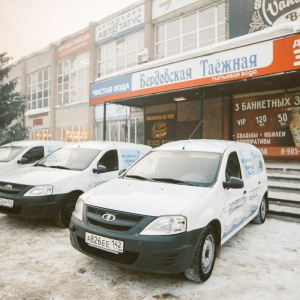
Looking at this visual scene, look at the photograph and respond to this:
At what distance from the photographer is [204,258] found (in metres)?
3.53

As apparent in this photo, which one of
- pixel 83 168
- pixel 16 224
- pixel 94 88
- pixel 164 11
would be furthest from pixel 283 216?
pixel 164 11

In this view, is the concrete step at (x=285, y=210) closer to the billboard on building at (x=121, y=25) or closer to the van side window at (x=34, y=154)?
the van side window at (x=34, y=154)

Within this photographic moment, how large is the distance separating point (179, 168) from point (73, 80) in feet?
64.3

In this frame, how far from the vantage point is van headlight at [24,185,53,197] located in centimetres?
Answer: 520

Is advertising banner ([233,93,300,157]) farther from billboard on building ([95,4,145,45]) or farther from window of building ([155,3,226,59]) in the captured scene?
billboard on building ([95,4,145,45])

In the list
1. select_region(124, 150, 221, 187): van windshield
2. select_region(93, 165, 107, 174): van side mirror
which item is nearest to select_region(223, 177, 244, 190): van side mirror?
select_region(124, 150, 221, 187): van windshield

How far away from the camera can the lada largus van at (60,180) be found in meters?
5.18

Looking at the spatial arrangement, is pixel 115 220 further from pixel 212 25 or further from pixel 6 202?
pixel 212 25

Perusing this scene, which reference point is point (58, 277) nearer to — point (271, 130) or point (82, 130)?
point (271, 130)

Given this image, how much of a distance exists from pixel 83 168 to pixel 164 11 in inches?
512

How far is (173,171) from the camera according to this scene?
4453mm

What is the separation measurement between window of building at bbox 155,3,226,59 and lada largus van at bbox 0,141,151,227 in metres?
9.87

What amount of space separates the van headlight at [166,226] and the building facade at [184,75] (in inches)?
239

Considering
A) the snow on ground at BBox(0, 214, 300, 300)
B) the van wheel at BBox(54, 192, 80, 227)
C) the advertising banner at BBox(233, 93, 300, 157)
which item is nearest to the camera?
the snow on ground at BBox(0, 214, 300, 300)
